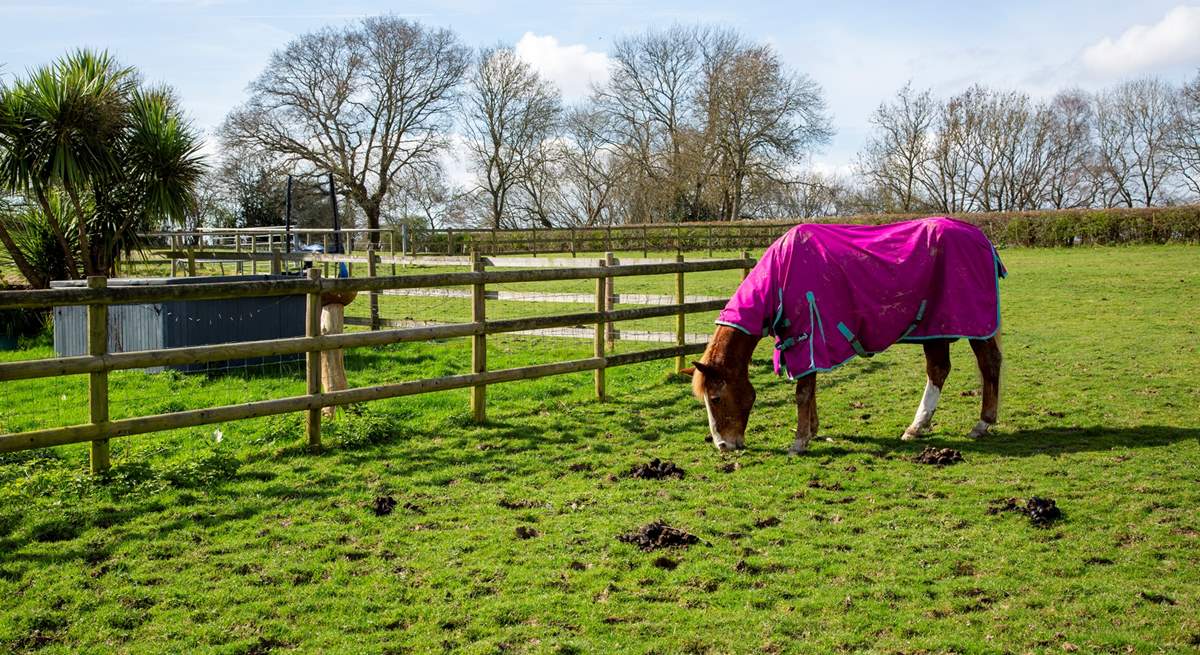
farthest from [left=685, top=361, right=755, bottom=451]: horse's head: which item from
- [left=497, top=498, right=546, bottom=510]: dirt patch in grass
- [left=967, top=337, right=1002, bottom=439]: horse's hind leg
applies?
[left=967, top=337, right=1002, bottom=439]: horse's hind leg

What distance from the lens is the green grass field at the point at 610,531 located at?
3629 millimetres

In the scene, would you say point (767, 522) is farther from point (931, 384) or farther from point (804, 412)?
point (931, 384)

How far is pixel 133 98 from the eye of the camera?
13.6 m

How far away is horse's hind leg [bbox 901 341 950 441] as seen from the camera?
21.8 feet

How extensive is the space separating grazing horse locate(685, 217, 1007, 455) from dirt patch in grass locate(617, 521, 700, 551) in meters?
1.80

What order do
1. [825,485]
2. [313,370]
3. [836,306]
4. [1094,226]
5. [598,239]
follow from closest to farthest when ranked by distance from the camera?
[825,485]
[836,306]
[313,370]
[1094,226]
[598,239]

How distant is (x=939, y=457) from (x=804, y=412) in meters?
0.93

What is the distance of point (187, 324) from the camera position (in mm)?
Answer: 9906

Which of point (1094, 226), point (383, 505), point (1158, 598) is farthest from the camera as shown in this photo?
point (1094, 226)

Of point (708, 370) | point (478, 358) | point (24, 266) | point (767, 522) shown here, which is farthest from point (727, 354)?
point (24, 266)

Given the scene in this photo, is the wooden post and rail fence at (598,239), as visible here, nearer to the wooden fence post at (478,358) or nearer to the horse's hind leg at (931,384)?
the wooden fence post at (478,358)

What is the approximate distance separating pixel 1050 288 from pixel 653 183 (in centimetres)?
3026

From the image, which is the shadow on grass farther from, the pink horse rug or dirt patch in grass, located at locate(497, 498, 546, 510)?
A: dirt patch in grass, located at locate(497, 498, 546, 510)

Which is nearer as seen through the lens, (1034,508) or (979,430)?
(1034,508)
